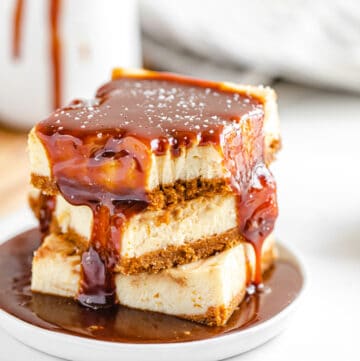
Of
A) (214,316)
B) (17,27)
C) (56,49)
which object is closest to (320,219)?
(214,316)

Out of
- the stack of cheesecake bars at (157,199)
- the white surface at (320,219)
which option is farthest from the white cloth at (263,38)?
the stack of cheesecake bars at (157,199)

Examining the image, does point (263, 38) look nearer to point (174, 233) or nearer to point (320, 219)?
point (320, 219)

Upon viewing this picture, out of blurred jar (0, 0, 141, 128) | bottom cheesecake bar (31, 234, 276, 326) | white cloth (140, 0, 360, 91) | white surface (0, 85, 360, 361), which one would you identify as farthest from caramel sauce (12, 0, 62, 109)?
bottom cheesecake bar (31, 234, 276, 326)

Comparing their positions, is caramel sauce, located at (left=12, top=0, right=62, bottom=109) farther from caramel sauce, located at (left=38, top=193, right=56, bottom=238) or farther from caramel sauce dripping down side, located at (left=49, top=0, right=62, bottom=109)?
caramel sauce, located at (left=38, top=193, right=56, bottom=238)

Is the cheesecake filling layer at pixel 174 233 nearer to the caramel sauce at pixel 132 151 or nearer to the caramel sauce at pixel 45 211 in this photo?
the caramel sauce at pixel 132 151

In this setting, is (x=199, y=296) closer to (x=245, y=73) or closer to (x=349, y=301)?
(x=349, y=301)

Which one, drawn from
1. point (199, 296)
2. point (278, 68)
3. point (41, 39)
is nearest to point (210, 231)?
point (199, 296)
